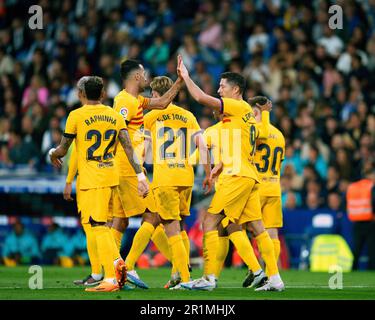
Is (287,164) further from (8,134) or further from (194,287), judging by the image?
(194,287)

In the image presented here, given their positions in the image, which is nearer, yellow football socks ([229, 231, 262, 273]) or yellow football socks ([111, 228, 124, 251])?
yellow football socks ([229, 231, 262, 273])

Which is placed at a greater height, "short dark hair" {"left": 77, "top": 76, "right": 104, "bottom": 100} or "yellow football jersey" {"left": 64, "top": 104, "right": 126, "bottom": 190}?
"short dark hair" {"left": 77, "top": 76, "right": 104, "bottom": 100}

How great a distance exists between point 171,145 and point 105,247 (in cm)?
186

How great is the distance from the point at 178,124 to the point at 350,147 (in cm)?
778

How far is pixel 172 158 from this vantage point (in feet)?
42.5

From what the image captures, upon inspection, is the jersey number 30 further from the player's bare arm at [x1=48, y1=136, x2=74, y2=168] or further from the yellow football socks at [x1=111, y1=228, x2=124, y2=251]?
the player's bare arm at [x1=48, y1=136, x2=74, y2=168]

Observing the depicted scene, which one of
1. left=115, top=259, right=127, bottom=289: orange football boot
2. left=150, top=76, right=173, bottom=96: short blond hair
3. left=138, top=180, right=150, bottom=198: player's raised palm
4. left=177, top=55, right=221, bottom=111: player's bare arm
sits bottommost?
left=115, top=259, right=127, bottom=289: orange football boot

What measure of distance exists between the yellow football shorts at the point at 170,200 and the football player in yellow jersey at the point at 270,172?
1291 millimetres

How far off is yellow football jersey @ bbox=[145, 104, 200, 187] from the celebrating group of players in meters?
0.01

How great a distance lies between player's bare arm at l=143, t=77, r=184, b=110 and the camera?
1281 centimetres

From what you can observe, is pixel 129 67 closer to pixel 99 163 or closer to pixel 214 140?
pixel 214 140

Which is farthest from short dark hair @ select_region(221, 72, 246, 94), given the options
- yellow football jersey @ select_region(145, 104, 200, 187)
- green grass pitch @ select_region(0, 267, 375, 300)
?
green grass pitch @ select_region(0, 267, 375, 300)
